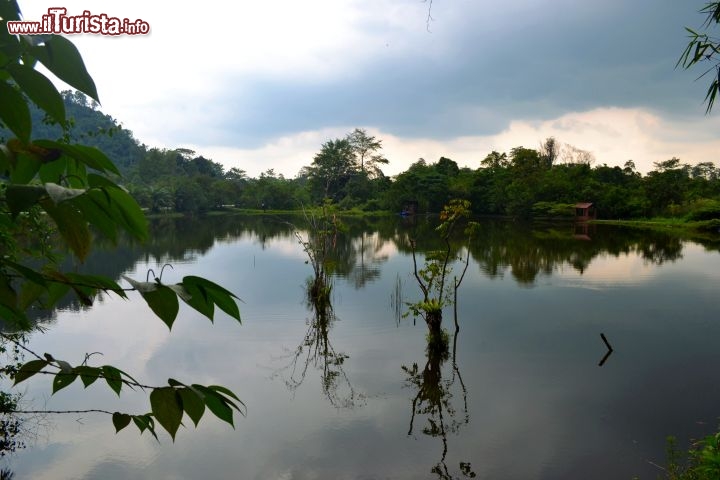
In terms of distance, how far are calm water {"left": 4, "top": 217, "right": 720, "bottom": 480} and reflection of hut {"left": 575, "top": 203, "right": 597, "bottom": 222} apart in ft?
75.7

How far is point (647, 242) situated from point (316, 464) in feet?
75.1

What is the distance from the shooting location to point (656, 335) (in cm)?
905

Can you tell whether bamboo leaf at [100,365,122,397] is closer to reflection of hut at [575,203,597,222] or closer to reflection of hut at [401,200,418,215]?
reflection of hut at [575,203,597,222]

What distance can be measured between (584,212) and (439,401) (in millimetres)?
35180

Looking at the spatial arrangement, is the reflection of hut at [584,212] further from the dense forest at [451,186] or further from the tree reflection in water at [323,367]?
the tree reflection in water at [323,367]

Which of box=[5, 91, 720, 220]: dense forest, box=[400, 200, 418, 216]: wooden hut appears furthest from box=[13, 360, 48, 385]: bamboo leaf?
box=[400, 200, 418, 216]: wooden hut

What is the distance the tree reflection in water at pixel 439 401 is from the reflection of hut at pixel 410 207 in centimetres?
4141

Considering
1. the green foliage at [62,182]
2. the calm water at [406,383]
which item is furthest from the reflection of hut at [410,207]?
the green foliage at [62,182]

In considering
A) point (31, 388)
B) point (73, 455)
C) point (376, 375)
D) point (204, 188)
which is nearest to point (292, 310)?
point (376, 375)

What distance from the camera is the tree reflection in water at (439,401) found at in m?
4.91

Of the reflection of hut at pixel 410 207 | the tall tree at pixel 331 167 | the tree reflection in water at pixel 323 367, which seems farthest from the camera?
the tall tree at pixel 331 167

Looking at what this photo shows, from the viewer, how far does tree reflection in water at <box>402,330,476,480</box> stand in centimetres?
491

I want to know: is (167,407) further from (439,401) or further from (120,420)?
(439,401)

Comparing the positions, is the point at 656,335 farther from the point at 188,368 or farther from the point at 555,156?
the point at 555,156
